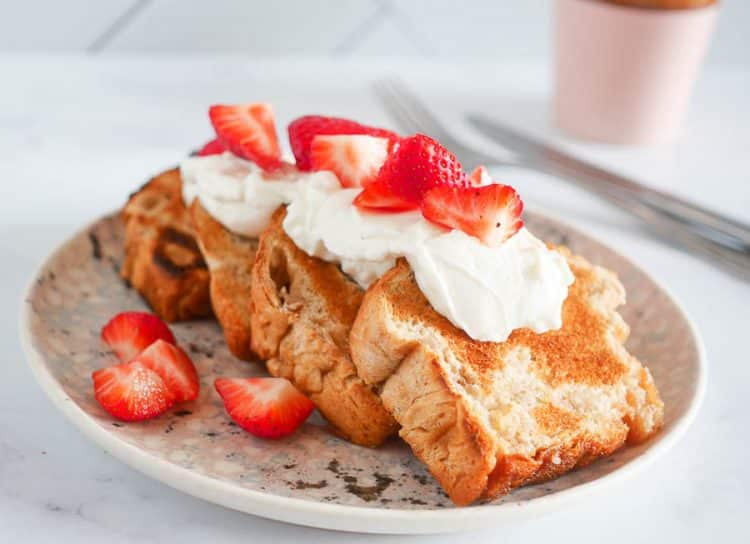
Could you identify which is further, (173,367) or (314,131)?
(314,131)

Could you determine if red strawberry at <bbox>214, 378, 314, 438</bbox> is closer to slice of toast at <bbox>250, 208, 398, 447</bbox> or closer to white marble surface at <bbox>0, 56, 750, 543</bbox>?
slice of toast at <bbox>250, 208, 398, 447</bbox>

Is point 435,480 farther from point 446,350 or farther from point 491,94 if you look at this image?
point 491,94

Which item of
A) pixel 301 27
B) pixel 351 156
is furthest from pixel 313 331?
pixel 301 27

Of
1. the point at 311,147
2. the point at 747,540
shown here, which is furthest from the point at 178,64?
the point at 747,540

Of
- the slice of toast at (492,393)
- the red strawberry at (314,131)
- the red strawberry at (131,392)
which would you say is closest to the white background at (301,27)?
the red strawberry at (314,131)

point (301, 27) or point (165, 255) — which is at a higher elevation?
point (301, 27)

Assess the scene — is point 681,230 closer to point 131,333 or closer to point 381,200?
point 381,200

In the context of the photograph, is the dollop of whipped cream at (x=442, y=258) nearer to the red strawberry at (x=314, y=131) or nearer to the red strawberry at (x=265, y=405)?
the red strawberry at (x=314, y=131)
